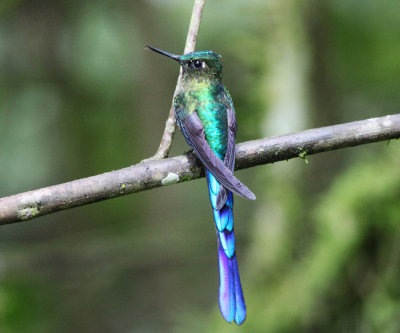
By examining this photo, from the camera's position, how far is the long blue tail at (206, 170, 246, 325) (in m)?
2.73

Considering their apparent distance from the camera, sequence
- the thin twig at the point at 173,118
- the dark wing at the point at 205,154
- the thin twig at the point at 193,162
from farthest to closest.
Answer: the thin twig at the point at 173,118 < the dark wing at the point at 205,154 < the thin twig at the point at 193,162

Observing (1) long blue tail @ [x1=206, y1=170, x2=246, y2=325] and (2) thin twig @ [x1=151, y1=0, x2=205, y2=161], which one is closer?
(1) long blue tail @ [x1=206, y1=170, x2=246, y2=325]

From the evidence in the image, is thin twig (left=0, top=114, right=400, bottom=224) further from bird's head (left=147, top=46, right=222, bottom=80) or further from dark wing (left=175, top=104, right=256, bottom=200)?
bird's head (left=147, top=46, right=222, bottom=80)

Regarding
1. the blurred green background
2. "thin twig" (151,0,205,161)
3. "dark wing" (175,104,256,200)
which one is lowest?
the blurred green background

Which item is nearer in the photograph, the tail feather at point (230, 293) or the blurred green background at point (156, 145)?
the tail feather at point (230, 293)

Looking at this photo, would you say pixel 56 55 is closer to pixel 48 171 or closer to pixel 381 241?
pixel 48 171

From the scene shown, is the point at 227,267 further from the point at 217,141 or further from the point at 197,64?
the point at 197,64

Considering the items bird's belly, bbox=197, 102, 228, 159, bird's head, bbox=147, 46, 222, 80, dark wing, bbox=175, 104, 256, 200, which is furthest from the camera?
bird's head, bbox=147, 46, 222, 80

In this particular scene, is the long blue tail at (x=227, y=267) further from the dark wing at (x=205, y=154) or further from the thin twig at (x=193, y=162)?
the thin twig at (x=193, y=162)

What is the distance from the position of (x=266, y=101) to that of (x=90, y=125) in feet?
5.67

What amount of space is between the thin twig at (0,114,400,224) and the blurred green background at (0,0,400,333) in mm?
1583

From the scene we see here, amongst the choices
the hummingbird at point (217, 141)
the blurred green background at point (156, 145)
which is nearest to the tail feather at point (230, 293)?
the hummingbird at point (217, 141)

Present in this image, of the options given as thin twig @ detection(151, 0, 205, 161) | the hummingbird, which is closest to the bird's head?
the hummingbird

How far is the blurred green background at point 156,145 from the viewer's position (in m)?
4.77
